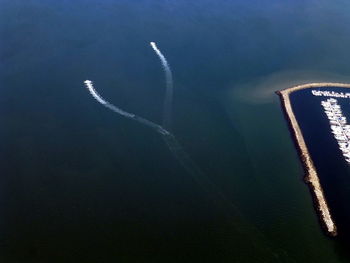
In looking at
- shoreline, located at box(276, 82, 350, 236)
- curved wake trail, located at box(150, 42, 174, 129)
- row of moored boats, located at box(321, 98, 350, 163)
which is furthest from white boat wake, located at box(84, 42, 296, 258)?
row of moored boats, located at box(321, 98, 350, 163)

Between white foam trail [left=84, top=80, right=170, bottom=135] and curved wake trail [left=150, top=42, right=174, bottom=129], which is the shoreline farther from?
white foam trail [left=84, top=80, right=170, bottom=135]

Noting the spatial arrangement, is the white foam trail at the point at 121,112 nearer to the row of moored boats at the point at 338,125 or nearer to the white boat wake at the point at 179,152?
the white boat wake at the point at 179,152

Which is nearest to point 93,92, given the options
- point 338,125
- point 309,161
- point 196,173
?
point 196,173

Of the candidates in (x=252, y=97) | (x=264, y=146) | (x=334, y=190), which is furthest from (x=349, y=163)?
(x=252, y=97)

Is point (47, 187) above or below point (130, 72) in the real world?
below

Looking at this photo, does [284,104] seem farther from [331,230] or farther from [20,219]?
[20,219]

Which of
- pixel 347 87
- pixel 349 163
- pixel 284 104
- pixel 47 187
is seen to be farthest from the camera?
pixel 347 87
